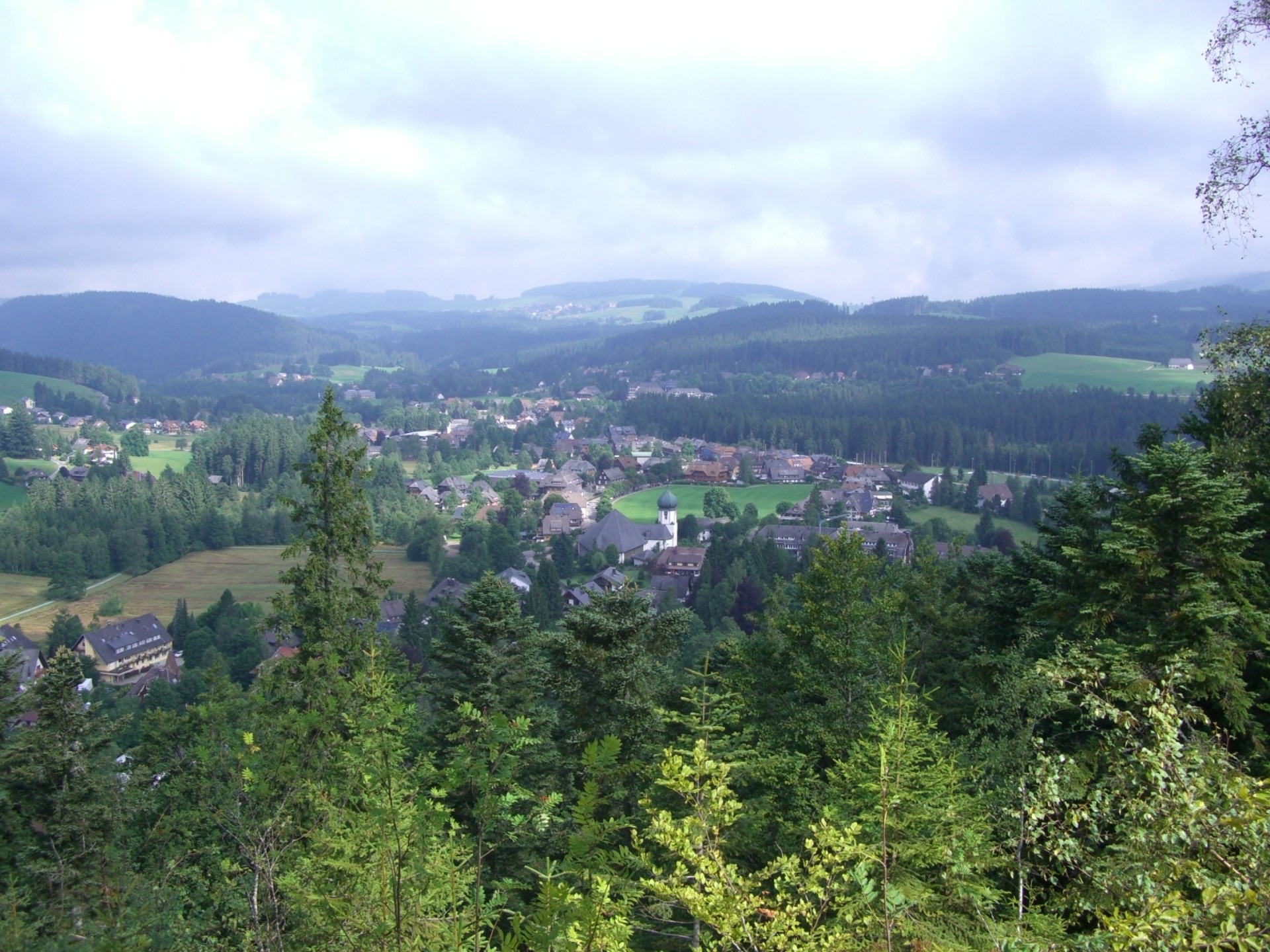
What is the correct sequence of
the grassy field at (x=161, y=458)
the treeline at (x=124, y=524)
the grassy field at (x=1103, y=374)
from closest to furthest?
the treeline at (x=124, y=524) → the grassy field at (x=161, y=458) → the grassy field at (x=1103, y=374)

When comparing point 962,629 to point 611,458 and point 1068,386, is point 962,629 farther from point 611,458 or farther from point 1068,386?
point 1068,386

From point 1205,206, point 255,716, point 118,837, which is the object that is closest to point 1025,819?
point 1205,206

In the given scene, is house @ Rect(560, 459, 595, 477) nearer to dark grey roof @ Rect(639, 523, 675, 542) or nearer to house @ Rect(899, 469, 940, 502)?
dark grey roof @ Rect(639, 523, 675, 542)

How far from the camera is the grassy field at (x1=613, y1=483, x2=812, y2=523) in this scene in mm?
69875

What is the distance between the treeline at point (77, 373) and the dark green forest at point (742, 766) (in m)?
152

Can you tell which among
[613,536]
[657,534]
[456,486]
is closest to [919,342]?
[456,486]

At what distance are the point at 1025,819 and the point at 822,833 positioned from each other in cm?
205

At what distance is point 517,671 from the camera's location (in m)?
13.4

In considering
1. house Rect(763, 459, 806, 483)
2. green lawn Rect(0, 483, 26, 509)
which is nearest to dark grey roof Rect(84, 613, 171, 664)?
green lawn Rect(0, 483, 26, 509)

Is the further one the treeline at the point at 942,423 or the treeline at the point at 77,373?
the treeline at the point at 77,373

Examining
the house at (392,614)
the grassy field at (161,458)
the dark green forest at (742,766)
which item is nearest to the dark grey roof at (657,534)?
the house at (392,614)

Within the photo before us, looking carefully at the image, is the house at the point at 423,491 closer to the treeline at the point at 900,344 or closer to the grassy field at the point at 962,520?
the grassy field at the point at 962,520

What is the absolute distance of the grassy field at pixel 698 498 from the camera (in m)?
69.9

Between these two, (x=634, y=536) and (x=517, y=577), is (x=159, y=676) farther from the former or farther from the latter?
(x=634, y=536)
